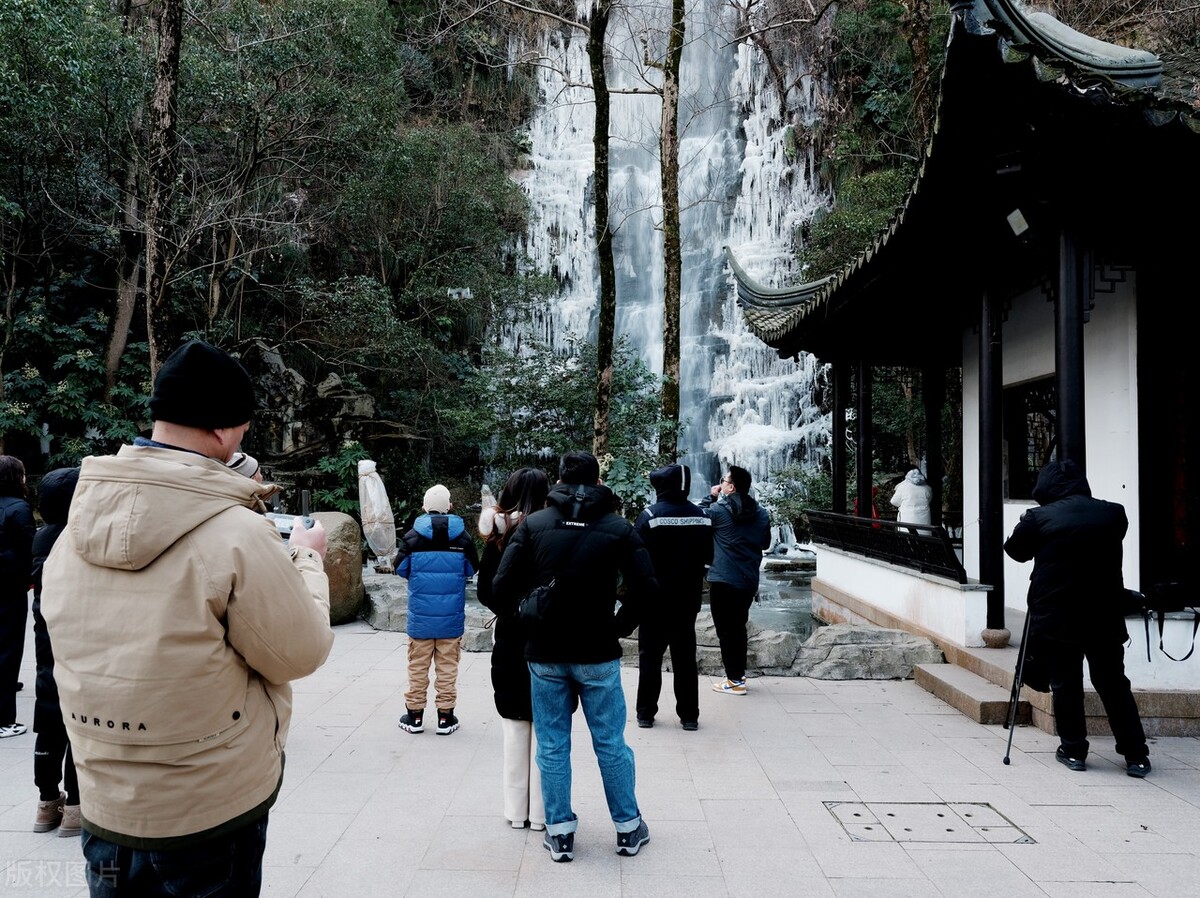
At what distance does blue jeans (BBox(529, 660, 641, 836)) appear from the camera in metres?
3.40

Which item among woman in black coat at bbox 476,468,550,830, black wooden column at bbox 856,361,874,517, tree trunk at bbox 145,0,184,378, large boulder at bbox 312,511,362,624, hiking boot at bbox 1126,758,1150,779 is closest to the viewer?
woman in black coat at bbox 476,468,550,830

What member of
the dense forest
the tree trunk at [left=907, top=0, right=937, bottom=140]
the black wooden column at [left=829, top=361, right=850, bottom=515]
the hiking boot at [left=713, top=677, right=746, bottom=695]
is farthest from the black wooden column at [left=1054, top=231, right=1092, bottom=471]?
the tree trunk at [left=907, top=0, right=937, bottom=140]

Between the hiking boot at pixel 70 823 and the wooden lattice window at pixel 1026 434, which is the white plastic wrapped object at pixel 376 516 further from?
the wooden lattice window at pixel 1026 434

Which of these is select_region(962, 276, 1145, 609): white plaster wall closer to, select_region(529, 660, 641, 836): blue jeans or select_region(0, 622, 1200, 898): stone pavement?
select_region(0, 622, 1200, 898): stone pavement

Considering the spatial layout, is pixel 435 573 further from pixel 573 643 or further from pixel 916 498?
pixel 916 498

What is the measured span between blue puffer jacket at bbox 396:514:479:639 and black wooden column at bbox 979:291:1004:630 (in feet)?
13.9

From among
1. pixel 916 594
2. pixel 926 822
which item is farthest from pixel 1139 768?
pixel 916 594

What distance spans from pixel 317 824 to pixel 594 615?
1.70 meters

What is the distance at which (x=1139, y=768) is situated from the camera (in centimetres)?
444

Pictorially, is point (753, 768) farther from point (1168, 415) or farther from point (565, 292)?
point (565, 292)

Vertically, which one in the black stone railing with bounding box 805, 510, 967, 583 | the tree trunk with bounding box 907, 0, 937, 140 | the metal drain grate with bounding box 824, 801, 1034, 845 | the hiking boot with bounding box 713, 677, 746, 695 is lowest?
the hiking boot with bounding box 713, 677, 746, 695

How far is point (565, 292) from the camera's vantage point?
23.3 meters

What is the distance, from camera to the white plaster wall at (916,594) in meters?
6.66

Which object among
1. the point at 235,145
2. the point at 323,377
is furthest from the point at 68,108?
the point at 323,377
